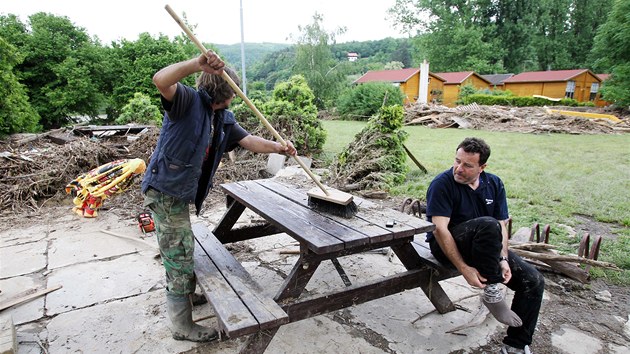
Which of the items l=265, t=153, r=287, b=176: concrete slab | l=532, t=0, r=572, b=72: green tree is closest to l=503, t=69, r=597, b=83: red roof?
l=532, t=0, r=572, b=72: green tree

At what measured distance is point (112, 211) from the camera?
5.77 m

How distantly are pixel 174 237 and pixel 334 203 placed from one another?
1167 mm

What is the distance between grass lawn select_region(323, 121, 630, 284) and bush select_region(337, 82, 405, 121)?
11760mm

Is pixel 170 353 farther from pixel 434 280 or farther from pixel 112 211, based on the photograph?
pixel 112 211

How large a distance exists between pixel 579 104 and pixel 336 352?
116ft

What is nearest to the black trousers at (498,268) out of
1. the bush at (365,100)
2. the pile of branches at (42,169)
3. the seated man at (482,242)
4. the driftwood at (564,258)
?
the seated man at (482,242)

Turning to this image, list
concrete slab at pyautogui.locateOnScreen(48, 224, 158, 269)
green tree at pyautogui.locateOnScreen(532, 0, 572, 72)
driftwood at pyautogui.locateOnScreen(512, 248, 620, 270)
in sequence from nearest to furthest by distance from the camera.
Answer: driftwood at pyautogui.locateOnScreen(512, 248, 620, 270) → concrete slab at pyautogui.locateOnScreen(48, 224, 158, 269) → green tree at pyautogui.locateOnScreen(532, 0, 572, 72)

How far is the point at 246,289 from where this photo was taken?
2451mm

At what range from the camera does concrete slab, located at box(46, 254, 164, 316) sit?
3.30m

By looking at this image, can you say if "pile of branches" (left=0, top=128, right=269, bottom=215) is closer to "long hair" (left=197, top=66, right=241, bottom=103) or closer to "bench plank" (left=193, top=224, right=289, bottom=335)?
"bench plank" (left=193, top=224, right=289, bottom=335)

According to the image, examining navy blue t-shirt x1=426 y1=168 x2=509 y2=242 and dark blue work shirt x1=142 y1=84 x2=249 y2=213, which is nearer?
dark blue work shirt x1=142 y1=84 x2=249 y2=213

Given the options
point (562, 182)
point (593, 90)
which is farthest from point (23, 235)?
point (593, 90)

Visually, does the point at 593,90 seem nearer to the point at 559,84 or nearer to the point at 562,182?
the point at 559,84

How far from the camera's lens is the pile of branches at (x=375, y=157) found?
22.9 feet
